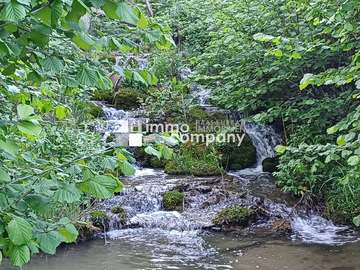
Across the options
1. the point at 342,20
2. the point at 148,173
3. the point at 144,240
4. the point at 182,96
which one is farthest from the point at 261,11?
the point at 342,20

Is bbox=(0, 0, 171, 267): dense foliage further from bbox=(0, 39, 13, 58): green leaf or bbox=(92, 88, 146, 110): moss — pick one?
bbox=(92, 88, 146, 110): moss

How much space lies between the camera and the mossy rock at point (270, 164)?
8.23 metres

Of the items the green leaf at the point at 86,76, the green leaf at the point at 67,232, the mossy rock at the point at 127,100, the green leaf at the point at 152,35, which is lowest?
the green leaf at the point at 67,232

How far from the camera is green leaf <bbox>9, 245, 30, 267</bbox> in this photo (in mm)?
1161

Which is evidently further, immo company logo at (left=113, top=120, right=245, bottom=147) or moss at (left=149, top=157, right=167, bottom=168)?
immo company logo at (left=113, top=120, right=245, bottom=147)

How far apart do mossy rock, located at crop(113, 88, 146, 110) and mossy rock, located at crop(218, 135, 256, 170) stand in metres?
2.44

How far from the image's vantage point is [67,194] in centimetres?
116

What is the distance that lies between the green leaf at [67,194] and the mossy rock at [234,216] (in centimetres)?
480

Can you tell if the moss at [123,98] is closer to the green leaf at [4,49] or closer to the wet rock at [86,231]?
the wet rock at [86,231]

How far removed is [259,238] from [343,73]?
3.13m

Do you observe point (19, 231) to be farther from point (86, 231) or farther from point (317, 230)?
point (317, 230)

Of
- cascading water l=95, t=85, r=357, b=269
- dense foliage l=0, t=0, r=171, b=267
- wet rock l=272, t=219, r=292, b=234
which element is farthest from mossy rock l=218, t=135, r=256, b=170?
dense foliage l=0, t=0, r=171, b=267

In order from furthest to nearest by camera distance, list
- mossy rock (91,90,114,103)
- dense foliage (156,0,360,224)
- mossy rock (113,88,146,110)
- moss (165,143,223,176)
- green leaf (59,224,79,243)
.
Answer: mossy rock (91,90,114,103)
mossy rock (113,88,146,110)
moss (165,143,223,176)
dense foliage (156,0,360,224)
green leaf (59,224,79,243)

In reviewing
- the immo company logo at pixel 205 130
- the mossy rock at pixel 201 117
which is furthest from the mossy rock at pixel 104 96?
the mossy rock at pixel 201 117
